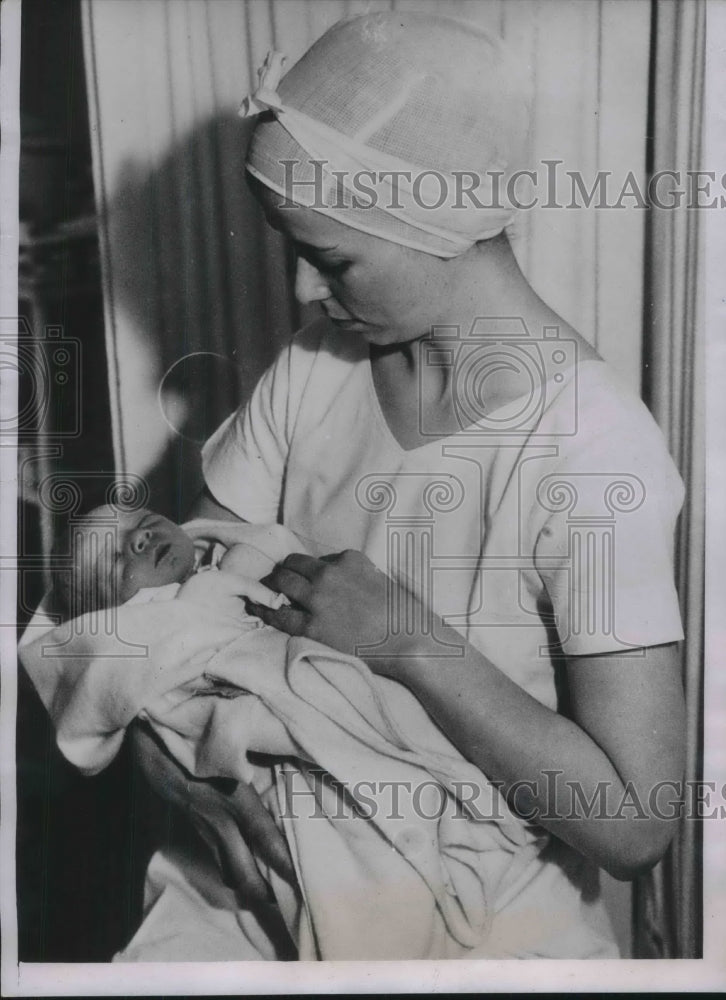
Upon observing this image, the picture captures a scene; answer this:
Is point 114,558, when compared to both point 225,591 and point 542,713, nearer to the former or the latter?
point 225,591

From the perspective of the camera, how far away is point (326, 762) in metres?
1.07

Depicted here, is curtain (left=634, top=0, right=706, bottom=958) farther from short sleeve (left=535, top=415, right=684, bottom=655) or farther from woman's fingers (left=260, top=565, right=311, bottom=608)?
woman's fingers (left=260, top=565, right=311, bottom=608)

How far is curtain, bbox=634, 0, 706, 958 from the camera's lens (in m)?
1.12

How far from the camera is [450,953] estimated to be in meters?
1.13

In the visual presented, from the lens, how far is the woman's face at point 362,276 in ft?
3.43

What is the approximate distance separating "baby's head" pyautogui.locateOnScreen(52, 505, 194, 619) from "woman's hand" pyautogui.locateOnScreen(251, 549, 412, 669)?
110mm

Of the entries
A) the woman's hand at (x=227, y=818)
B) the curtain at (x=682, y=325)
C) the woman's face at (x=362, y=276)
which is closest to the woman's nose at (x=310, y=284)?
the woman's face at (x=362, y=276)

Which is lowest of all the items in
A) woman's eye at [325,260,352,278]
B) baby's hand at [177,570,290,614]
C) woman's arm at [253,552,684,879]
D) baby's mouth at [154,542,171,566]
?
woman's arm at [253,552,684,879]

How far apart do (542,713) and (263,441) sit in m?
0.43

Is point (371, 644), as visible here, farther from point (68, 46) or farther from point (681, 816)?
point (68, 46)

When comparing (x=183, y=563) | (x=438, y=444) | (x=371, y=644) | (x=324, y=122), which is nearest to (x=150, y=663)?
(x=183, y=563)

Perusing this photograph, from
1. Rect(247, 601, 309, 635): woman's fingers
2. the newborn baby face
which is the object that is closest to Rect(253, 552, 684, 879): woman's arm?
Rect(247, 601, 309, 635): woman's fingers

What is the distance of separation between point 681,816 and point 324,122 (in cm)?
85
